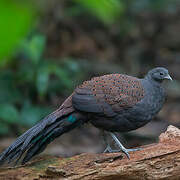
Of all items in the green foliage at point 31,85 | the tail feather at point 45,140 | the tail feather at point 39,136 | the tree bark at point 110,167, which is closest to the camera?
the tree bark at point 110,167

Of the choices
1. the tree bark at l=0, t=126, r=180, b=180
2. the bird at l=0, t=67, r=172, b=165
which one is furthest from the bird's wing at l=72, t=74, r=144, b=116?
the tree bark at l=0, t=126, r=180, b=180

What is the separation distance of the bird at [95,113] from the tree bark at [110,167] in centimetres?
14

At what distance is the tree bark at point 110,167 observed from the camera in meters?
3.39

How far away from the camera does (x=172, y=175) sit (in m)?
3.51

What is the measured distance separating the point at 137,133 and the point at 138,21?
5.09 meters

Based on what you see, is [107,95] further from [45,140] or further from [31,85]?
[31,85]

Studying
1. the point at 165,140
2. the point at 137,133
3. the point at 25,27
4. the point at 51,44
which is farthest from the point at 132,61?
the point at 25,27

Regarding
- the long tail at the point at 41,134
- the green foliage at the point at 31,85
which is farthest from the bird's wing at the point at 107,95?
the green foliage at the point at 31,85

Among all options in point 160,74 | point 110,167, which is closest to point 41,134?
point 110,167

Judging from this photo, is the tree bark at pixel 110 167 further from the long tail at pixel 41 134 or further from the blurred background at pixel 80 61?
the blurred background at pixel 80 61

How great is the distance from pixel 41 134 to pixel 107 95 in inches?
33.6

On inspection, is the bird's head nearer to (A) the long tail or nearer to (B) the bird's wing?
(B) the bird's wing

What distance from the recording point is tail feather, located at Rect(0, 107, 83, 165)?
138 inches

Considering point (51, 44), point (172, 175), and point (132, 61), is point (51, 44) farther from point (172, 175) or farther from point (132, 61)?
point (172, 175)
